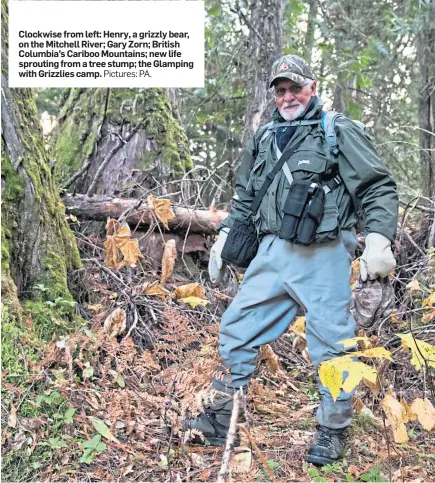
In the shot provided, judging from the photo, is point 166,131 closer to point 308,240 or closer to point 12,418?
point 308,240

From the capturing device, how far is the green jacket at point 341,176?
2990 millimetres

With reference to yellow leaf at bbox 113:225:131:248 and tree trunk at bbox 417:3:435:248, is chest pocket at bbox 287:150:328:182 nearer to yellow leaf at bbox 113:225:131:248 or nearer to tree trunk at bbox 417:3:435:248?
yellow leaf at bbox 113:225:131:248

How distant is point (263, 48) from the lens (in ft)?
22.4

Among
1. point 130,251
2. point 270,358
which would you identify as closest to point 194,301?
point 130,251

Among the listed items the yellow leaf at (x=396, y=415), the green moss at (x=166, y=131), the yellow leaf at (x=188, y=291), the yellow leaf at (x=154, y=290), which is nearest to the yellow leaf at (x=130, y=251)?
the yellow leaf at (x=154, y=290)

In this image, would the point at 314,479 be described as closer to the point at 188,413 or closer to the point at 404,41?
the point at 188,413

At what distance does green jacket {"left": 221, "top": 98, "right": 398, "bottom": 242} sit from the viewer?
2.99 meters

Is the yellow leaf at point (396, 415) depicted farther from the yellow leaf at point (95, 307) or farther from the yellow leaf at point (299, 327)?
the yellow leaf at point (95, 307)

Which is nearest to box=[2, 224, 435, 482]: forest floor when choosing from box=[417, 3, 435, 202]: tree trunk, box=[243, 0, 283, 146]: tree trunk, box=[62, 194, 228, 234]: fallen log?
box=[62, 194, 228, 234]: fallen log

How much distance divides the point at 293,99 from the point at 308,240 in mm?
921

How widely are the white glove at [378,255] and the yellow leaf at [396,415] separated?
70cm

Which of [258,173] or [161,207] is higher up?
[258,173]

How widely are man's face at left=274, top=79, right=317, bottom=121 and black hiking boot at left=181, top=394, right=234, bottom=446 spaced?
5.92 feet

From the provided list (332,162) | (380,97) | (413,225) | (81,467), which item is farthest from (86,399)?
(380,97)
